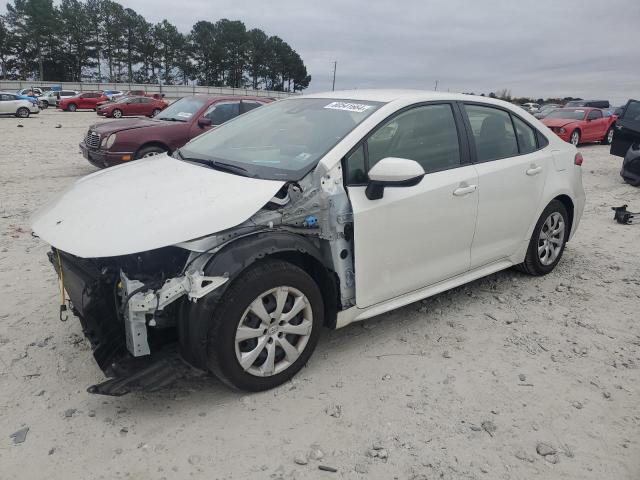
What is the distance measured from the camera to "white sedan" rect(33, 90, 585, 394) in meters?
2.57

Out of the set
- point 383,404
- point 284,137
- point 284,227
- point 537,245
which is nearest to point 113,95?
point 284,137

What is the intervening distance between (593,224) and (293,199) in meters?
5.46

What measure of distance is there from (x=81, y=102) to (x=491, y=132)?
36265 millimetres

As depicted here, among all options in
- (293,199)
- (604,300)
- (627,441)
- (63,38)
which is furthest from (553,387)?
(63,38)

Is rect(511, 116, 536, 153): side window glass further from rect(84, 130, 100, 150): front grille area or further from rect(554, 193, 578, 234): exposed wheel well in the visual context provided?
rect(84, 130, 100, 150): front grille area

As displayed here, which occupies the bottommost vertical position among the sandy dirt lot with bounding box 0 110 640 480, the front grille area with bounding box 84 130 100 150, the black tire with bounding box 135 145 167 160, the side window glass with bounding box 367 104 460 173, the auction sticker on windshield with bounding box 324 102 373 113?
the sandy dirt lot with bounding box 0 110 640 480

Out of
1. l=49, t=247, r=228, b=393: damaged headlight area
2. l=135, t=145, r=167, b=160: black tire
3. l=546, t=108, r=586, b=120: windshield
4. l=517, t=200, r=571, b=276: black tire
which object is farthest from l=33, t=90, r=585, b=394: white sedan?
l=546, t=108, r=586, b=120: windshield

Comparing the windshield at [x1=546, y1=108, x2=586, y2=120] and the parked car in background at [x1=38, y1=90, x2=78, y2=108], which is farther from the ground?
the windshield at [x1=546, y1=108, x2=586, y2=120]

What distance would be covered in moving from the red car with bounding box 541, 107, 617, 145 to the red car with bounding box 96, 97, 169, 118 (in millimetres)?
20993

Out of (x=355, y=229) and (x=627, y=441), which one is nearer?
(x=627, y=441)

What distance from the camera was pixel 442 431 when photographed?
2.61 m

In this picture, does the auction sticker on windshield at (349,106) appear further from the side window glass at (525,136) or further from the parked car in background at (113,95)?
the parked car in background at (113,95)

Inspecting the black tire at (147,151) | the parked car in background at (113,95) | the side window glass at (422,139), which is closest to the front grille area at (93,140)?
the black tire at (147,151)

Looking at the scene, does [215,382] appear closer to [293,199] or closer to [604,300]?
[293,199]
